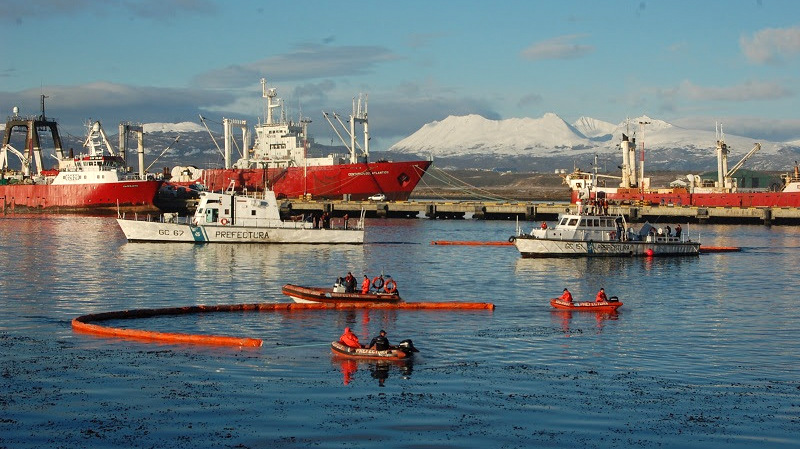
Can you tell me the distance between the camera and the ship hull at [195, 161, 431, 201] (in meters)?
143

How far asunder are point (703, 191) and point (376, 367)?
391 ft

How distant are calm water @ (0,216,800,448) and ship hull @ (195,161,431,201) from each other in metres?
84.3

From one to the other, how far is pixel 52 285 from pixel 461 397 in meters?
33.3

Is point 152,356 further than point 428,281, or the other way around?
point 428,281

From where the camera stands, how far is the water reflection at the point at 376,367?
29.6m

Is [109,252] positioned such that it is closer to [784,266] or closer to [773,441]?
[784,266]

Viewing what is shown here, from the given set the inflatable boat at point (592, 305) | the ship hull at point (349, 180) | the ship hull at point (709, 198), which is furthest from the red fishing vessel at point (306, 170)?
the inflatable boat at point (592, 305)

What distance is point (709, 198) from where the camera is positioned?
136m

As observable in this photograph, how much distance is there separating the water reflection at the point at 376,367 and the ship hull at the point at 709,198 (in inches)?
3773

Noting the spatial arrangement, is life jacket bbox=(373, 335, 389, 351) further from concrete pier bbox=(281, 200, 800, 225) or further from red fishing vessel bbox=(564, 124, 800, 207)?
red fishing vessel bbox=(564, 124, 800, 207)

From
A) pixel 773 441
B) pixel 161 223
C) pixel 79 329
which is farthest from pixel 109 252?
pixel 773 441

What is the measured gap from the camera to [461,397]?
88.6 feet

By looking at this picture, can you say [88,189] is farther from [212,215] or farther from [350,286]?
[350,286]

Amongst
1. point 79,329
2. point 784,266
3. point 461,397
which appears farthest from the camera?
point 784,266
